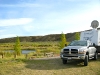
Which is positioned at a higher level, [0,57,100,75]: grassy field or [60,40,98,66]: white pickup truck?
[60,40,98,66]: white pickup truck

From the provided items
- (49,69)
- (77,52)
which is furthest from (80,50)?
(49,69)

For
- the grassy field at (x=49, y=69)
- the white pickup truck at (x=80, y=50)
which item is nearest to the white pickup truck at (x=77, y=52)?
the white pickup truck at (x=80, y=50)

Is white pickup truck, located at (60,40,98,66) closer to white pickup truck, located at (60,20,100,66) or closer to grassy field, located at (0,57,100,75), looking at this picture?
white pickup truck, located at (60,20,100,66)

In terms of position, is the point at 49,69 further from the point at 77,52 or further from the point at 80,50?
the point at 80,50

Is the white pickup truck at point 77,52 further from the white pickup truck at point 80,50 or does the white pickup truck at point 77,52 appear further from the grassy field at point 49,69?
the grassy field at point 49,69

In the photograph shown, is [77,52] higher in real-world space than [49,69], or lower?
higher

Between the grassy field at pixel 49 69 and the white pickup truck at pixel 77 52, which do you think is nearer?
the grassy field at pixel 49 69

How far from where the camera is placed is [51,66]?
1700 cm

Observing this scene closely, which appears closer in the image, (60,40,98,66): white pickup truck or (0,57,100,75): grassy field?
(0,57,100,75): grassy field

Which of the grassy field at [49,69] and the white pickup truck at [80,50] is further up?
the white pickup truck at [80,50]

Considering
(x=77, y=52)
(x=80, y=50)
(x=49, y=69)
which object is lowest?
(x=49, y=69)

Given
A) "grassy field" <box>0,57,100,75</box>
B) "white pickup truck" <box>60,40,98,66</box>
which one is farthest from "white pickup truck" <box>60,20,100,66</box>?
"grassy field" <box>0,57,100,75</box>

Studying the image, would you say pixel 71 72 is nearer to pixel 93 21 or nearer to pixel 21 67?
pixel 21 67

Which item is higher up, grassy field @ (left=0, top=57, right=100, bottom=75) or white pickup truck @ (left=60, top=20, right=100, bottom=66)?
white pickup truck @ (left=60, top=20, right=100, bottom=66)
